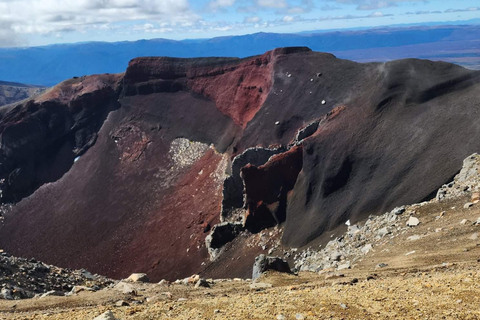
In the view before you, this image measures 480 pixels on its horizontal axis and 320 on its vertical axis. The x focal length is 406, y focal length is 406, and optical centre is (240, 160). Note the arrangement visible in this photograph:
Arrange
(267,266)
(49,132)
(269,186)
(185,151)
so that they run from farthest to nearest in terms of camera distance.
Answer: (49,132), (185,151), (269,186), (267,266)

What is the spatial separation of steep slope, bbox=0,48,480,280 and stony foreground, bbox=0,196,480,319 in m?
9.38

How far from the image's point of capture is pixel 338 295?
37.1ft

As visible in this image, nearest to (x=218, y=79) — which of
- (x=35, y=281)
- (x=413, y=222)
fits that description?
(x=413, y=222)

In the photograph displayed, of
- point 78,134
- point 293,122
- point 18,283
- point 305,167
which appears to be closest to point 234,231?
point 305,167

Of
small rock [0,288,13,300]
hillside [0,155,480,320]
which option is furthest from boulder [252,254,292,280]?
small rock [0,288,13,300]

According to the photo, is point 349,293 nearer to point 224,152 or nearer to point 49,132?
point 224,152

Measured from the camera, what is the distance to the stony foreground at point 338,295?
1002 centimetres

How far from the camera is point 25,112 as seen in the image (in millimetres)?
65562

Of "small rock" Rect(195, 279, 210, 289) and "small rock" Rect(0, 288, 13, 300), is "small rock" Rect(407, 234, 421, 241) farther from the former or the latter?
"small rock" Rect(0, 288, 13, 300)

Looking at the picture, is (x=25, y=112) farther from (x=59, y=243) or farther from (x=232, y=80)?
(x=232, y=80)

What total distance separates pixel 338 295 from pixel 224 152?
35444 millimetres

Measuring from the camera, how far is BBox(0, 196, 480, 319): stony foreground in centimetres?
1002

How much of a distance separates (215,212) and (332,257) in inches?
742

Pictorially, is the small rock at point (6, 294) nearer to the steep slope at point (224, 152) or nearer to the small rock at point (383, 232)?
the small rock at point (383, 232)
